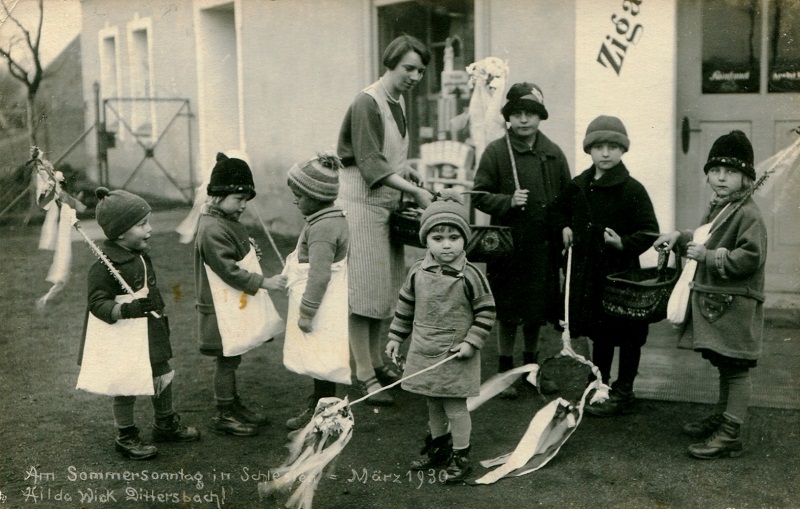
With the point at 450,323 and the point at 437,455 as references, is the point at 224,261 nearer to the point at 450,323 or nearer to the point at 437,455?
the point at 450,323

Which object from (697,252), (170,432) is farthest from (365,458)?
(697,252)

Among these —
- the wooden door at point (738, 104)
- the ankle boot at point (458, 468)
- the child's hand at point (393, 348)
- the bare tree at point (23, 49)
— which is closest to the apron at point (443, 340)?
the child's hand at point (393, 348)

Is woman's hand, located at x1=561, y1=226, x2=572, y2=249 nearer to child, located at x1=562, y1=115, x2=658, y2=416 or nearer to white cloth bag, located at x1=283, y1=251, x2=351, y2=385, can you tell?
child, located at x1=562, y1=115, x2=658, y2=416

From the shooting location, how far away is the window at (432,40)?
7.51m

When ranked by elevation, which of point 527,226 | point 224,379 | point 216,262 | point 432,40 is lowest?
point 224,379

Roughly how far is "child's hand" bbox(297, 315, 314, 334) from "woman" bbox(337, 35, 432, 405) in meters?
0.60

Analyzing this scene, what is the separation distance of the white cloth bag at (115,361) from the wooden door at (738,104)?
4250mm

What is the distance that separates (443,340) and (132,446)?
5.26 ft

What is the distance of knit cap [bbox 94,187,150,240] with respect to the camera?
152 inches

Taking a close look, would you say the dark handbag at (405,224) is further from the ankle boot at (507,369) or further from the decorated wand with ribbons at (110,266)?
the decorated wand with ribbons at (110,266)

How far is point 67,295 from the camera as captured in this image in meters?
7.37

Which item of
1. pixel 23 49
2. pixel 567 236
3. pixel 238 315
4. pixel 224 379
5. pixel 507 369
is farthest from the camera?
pixel 23 49

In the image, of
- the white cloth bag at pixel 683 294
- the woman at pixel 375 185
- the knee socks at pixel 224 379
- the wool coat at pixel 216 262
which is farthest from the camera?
the woman at pixel 375 185

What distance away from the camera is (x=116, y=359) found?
12.6 ft
